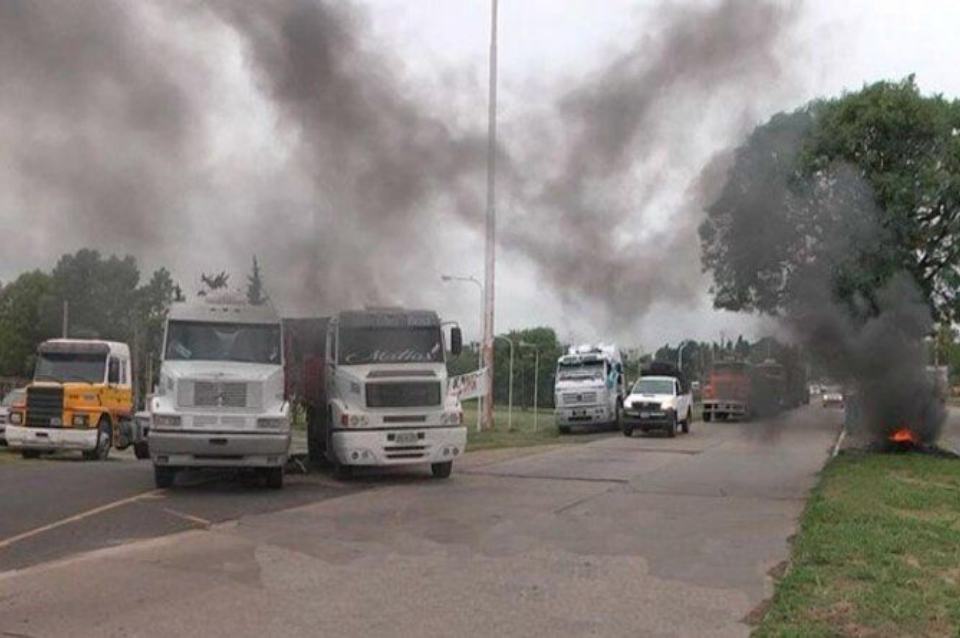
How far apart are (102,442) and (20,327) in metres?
51.7

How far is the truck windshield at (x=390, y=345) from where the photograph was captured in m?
18.6

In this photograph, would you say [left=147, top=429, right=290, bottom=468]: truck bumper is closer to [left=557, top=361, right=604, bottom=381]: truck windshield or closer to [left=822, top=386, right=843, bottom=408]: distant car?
[left=822, top=386, right=843, bottom=408]: distant car

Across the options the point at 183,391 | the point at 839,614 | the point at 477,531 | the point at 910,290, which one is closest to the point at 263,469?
the point at 183,391

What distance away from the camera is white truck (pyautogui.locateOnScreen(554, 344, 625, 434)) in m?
38.3

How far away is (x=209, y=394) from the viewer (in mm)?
16344

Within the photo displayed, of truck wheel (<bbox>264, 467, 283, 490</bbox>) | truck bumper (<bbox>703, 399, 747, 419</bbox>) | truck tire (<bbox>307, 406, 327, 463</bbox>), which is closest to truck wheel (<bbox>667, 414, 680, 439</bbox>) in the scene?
truck bumper (<bbox>703, 399, 747, 419</bbox>)

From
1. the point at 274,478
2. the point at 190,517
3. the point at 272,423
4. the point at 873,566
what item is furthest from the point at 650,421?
the point at 873,566

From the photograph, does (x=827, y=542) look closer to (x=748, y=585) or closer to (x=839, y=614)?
(x=748, y=585)

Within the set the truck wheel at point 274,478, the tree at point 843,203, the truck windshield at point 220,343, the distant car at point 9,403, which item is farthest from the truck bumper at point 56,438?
the tree at point 843,203

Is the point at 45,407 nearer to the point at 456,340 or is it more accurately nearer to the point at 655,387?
the point at 456,340

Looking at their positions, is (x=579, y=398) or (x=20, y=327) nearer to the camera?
(x=579, y=398)

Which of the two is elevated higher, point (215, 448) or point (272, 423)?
point (272, 423)

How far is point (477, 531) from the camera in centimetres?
1250

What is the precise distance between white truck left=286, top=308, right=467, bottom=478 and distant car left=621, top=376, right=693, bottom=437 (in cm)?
1685
